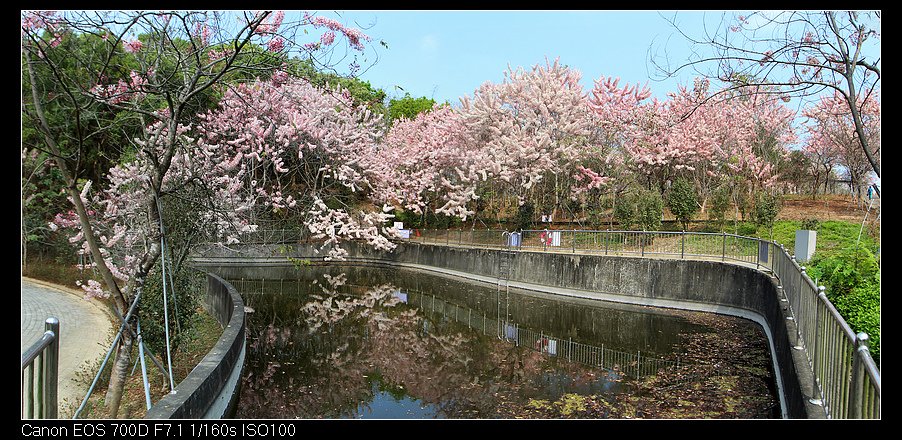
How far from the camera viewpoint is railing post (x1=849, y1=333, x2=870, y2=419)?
13.1ft

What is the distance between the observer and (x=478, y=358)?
12945mm

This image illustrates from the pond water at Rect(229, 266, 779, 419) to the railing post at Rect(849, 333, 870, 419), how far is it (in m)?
4.72

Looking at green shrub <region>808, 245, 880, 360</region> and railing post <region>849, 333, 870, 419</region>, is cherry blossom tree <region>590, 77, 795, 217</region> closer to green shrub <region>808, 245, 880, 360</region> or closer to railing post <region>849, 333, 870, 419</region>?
green shrub <region>808, 245, 880, 360</region>

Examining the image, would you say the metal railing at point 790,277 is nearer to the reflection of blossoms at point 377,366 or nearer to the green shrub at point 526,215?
the green shrub at point 526,215

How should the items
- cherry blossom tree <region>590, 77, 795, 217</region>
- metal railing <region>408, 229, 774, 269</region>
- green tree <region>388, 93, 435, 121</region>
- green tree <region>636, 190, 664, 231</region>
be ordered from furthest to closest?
green tree <region>388, 93, 435, 121</region> → cherry blossom tree <region>590, 77, 795, 217</region> → green tree <region>636, 190, 664, 231</region> → metal railing <region>408, 229, 774, 269</region>

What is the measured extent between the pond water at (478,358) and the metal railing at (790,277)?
1.72 meters

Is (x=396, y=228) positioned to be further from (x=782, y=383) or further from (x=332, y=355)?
(x=782, y=383)

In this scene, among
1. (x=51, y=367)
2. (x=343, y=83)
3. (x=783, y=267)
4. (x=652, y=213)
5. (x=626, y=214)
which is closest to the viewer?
(x=51, y=367)

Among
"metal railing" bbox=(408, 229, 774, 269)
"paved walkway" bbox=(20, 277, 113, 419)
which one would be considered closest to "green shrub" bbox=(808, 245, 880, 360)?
"metal railing" bbox=(408, 229, 774, 269)

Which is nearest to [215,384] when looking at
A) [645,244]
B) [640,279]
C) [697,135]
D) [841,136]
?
[640,279]

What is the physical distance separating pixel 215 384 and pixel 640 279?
1363 centimetres

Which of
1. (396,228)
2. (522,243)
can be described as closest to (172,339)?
(522,243)

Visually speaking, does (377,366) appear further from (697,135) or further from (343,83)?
(697,135)

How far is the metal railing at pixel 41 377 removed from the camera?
13.0 feet
